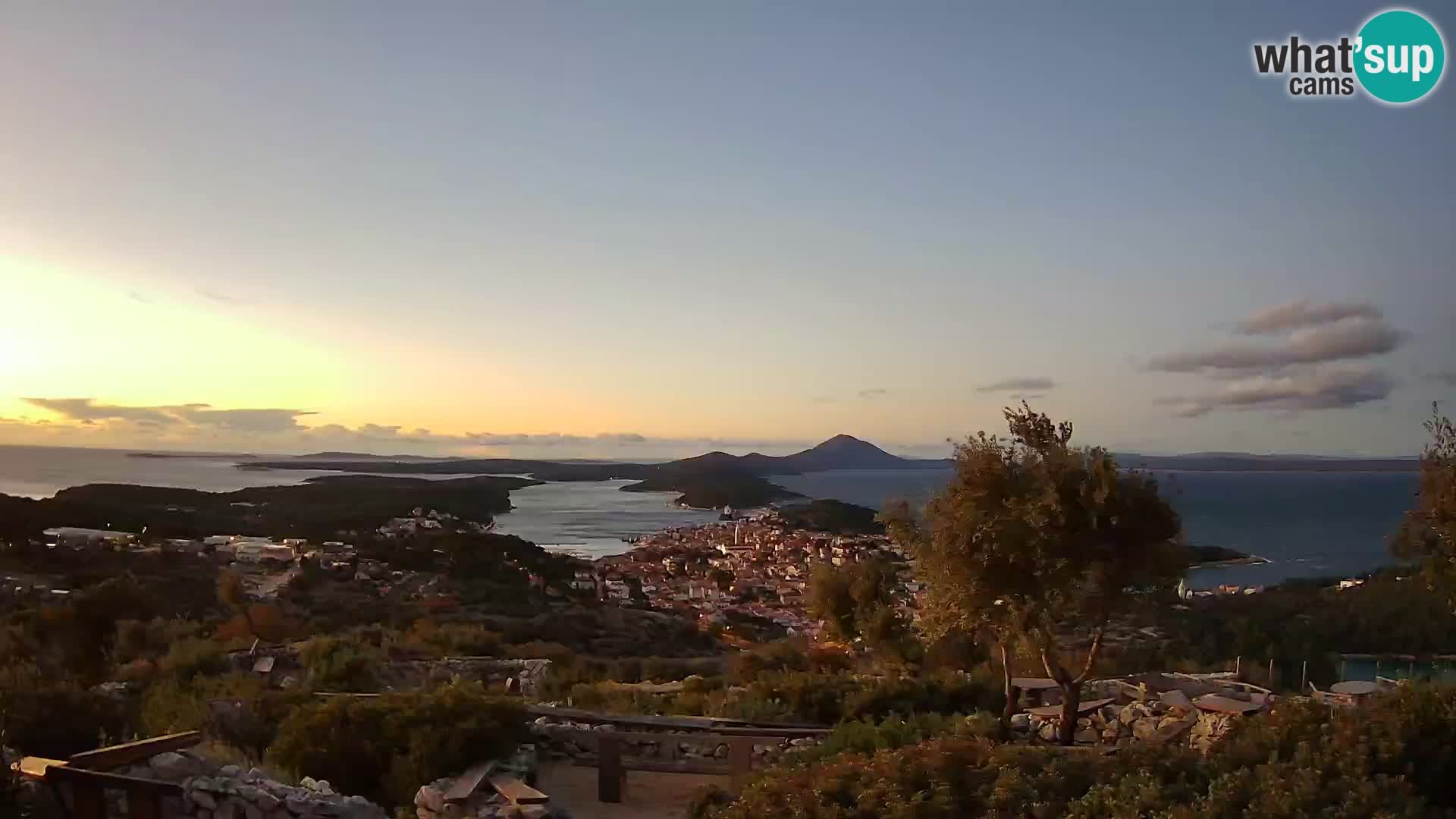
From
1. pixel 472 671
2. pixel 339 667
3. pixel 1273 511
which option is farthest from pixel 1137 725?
pixel 1273 511

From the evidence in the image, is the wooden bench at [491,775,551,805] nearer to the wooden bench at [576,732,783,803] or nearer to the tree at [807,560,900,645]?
the wooden bench at [576,732,783,803]

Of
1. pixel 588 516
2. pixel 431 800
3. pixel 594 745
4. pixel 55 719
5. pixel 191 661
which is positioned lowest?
pixel 588 516

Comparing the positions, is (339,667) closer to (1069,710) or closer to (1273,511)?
(1069,710)

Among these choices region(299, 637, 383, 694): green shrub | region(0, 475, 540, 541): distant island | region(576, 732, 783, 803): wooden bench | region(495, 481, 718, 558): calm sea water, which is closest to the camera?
region(576, 732, 783, 803): wooden bench

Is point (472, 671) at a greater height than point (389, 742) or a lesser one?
lesser

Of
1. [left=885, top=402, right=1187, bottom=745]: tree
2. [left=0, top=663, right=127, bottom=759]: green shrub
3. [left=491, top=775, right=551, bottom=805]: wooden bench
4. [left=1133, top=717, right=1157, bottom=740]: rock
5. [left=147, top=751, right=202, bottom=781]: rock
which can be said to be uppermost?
[left=885, top=402, right=1187, bottom=745]: tree

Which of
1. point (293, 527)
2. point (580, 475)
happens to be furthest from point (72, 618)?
point (580, 475)

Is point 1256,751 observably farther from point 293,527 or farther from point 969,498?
point 293,527

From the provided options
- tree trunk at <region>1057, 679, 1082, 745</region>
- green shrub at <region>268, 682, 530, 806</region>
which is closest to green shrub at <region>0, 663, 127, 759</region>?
green shrub at <region>268, 682, 530, 806</region>
